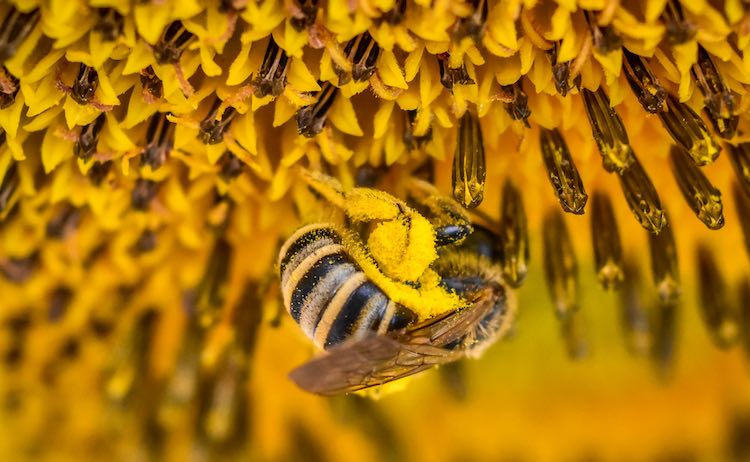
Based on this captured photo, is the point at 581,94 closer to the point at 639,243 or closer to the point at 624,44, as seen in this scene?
the point at 624,44

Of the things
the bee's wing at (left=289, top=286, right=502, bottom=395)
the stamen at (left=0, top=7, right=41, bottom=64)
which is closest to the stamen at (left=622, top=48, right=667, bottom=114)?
the bee's wing at (left=289, top=286, right=502, bottom=395)

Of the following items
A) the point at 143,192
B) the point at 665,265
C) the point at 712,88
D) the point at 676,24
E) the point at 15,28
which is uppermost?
the point at 15,28

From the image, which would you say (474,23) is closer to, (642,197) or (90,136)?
(642,197)

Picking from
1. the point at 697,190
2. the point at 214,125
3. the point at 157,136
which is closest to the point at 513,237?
the point at 697,190

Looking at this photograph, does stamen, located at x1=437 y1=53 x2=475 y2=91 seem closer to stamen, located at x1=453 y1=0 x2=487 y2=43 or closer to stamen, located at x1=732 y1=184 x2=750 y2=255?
stamen, located at x1=453 y1=0 x2=487 y2=43

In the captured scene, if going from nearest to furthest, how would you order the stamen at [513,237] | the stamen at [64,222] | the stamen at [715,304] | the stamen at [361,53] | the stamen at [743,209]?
the stamen at [361,53] < the stamen at [513,237] < the stamen at [743,209] < the stamen at [64,222] < the stamen at [715,304]

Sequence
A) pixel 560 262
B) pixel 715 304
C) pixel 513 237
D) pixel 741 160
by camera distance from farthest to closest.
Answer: pixel 715 304 → pixel 560 262 → pixel 513 237 → pixel 741 160

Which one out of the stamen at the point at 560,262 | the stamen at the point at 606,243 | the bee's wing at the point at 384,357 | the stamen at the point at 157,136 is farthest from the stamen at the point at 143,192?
the stamen at the point at 606,243

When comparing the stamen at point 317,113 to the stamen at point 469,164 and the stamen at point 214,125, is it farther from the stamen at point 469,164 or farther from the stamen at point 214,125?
the stamen at point 469,164
